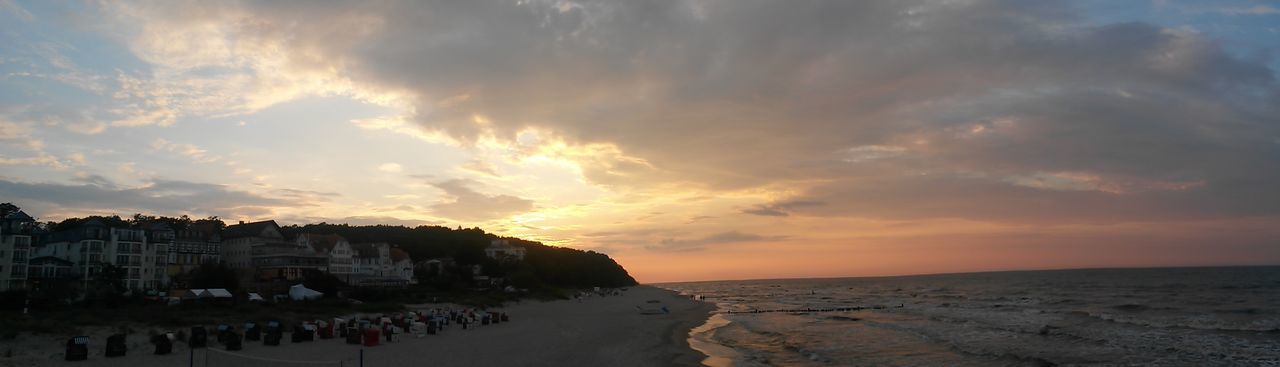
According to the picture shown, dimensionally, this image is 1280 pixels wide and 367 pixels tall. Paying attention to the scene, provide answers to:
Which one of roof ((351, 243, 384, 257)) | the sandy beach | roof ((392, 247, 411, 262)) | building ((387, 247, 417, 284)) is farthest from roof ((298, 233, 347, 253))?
the sandy beach

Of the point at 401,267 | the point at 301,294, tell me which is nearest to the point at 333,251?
Answer: the point at 401,267

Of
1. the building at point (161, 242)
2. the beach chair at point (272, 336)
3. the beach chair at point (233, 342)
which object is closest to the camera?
the beach chair at point (233, 342)

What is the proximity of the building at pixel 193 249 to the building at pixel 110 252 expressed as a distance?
139cm

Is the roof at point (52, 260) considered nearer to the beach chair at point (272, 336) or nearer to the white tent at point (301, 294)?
the white tent at point (301, 294)

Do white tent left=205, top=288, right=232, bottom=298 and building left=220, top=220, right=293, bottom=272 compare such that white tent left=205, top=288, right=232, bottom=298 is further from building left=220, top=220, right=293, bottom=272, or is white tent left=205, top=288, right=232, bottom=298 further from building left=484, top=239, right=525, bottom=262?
building left=484, top=239, right=525, bottom=262

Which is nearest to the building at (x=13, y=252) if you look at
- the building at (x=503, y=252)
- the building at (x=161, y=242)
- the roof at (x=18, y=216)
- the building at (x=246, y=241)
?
the roof at (x=18, y=216)

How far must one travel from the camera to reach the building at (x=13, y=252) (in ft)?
160

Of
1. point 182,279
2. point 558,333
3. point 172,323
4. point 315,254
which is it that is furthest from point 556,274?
point 172,323

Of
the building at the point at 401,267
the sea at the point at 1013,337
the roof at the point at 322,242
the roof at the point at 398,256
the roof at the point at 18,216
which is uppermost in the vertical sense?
the roof at the point at 18,216

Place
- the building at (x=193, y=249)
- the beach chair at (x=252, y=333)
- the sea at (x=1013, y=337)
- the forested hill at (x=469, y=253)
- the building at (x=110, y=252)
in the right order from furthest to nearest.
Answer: the forested hill at (x=469, y=253) < the building at (x=193, y=249) < the building at (x=110, y=252) < the sea at (x=1013, y=337) < the beach chair at (x=252, y=333)

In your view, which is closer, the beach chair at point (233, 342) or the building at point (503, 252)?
the beach chair at point (233, 342)

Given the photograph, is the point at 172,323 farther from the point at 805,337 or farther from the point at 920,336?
the point at 920,336

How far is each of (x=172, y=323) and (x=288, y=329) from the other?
480 centimetres

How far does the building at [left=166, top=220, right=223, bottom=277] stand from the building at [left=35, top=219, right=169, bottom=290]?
1.39 metres
